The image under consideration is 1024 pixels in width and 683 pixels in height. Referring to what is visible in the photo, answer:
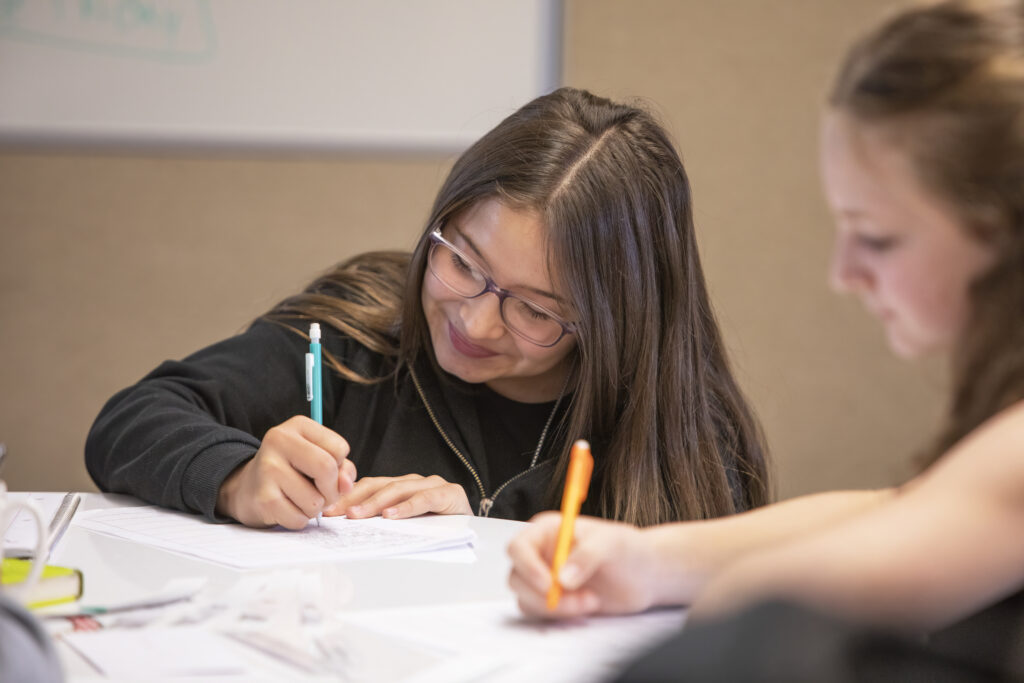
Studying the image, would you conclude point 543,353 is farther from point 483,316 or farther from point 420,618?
point 420,618

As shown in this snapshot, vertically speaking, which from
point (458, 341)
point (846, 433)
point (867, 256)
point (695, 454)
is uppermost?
point (867, 256)

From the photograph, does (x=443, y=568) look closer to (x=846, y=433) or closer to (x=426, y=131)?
(x=426, y=131)

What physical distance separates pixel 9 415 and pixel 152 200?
57cm

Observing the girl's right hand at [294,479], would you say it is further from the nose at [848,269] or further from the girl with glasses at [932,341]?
the nose at [848,269]

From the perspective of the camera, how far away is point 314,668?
616 mm

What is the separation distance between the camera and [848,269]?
2.28 feet

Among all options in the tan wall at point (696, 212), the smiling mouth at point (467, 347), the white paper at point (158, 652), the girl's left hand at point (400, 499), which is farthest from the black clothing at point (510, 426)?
the tan wall at point (696, 212)

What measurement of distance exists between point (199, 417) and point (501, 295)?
39 cm

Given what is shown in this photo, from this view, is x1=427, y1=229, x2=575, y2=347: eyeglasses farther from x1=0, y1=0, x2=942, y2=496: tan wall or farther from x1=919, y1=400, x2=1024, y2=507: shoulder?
x1=0, y1=0, x2=942, y2=496: tan wall

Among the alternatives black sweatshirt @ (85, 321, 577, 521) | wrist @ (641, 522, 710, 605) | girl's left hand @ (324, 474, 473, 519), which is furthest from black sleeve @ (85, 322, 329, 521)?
wrist @ (641, 522, 710, 605)

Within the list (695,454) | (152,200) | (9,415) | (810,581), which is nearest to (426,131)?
(152,200)

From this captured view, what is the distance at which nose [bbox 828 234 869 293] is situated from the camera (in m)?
0.69

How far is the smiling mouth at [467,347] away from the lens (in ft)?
4.27

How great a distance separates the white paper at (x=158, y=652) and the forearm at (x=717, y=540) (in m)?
0.30
